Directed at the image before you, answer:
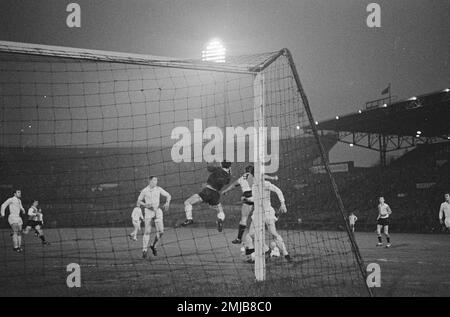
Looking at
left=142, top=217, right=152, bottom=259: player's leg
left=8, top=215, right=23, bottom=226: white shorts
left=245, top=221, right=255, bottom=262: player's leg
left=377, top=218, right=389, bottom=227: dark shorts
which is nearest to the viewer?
left=245, top=221, right=255, bottom=262: player's leg

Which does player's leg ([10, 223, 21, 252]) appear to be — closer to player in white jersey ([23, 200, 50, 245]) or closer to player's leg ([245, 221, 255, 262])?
player in white jersey ([23, 200, 50, 245])

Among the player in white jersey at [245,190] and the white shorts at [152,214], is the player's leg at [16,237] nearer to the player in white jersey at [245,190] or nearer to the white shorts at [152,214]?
the white shorts at [152,214]

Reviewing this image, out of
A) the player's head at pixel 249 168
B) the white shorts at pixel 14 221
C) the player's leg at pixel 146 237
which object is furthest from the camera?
the white shorts at pixel 14 221

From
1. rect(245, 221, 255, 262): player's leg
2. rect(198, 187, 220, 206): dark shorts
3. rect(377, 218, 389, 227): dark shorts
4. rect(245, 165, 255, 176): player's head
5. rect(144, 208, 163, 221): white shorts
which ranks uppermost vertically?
rect(245, 165, 255, 176): player's head

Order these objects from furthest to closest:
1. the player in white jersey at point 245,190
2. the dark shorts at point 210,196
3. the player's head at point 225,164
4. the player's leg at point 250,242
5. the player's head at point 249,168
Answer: the player in white jersey at point 245,190 → the player's head at point 249,168 → the player's leg at point 250,242 → the player's head at point 225,164 → the dark shorts at point 210,196

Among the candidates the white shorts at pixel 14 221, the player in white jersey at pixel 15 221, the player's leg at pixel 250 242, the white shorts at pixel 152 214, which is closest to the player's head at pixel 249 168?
the player's leg at pixel 250 242

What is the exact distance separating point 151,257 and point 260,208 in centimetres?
459

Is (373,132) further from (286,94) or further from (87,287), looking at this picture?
(87,287)


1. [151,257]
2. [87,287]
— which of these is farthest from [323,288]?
[151,257]

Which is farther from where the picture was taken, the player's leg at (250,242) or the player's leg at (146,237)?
the player's leg at (146,237)

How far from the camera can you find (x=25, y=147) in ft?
128

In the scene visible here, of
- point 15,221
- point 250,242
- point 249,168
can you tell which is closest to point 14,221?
point 15,221

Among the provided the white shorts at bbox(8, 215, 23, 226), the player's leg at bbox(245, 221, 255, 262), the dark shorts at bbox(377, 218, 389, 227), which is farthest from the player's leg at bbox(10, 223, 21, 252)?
the dark shorts at bbox(377, 218, 389, 227)

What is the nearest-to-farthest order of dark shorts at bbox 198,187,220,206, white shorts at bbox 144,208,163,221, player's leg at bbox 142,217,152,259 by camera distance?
1. dark shorts at bbox 198,187,220,206
2. player's leg at bbox 142,217,152,259
3. white shorts at bbox 144,208,163,221
